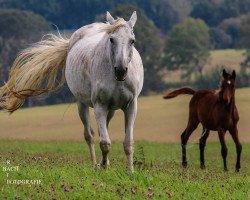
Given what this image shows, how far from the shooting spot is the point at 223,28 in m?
139

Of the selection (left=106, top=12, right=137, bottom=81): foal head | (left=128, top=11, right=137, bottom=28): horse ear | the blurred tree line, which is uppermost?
(left=128, top=11, right=137, bottom=28): horse ear

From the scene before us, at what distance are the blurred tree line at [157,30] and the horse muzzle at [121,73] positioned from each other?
46719 millimetres

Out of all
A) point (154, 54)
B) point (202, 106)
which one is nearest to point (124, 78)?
point (202, 106)

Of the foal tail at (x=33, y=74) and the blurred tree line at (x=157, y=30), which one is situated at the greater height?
the foal tail at (x=33, y=74)

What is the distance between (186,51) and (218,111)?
92.5 m

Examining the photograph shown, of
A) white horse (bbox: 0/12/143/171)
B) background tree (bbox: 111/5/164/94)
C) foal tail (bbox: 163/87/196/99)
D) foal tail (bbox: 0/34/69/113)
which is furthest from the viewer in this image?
background tree (bbox: 111/5/164/94)

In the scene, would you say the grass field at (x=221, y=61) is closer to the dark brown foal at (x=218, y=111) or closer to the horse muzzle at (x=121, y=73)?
the dark brown foal at (x=218, y=111)

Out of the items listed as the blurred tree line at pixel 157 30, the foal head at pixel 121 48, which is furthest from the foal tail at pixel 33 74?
the blurred tree line at pixel 157 30

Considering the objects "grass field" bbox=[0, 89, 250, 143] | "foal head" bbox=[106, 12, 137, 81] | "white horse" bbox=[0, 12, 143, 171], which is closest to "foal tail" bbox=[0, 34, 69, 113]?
"white horse" bbox=[0, 12, 143, 171]

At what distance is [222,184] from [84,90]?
120 inches

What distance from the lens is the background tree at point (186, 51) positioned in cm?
10400

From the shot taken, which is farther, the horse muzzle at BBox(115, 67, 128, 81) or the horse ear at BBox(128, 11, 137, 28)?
the horse ear at BBox(128, 11, 137, 28)

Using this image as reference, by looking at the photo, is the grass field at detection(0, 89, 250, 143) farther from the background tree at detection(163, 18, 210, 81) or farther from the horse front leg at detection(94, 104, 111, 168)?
A: the background tree at detection(163, 18, 210, 81)

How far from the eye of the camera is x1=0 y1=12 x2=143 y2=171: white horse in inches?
414
